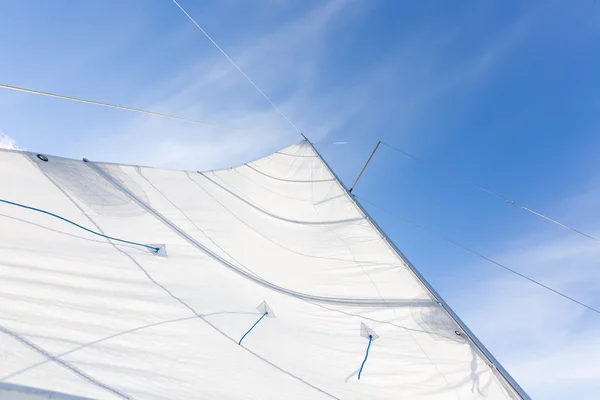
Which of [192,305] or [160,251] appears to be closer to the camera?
[192,305]

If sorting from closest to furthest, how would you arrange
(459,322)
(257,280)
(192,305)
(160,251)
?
1. (192,305)
2. (160,251)
3. (459,322)
4. (257,280)

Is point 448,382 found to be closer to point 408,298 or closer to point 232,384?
point 408,298

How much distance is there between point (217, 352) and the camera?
65.3 inches

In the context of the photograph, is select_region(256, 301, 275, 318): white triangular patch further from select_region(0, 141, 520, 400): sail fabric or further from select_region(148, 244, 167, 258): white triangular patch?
select_region(148, 244, 167, 258): white triangular patch

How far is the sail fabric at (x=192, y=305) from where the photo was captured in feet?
4.17

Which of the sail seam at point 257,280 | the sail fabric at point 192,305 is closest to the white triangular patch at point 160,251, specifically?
the sail fabric at point 192,305

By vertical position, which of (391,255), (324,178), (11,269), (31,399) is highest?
(324,178)

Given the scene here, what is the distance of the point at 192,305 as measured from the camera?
1.91 meters

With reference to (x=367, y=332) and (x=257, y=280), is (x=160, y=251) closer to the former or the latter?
(x=257, y=280)

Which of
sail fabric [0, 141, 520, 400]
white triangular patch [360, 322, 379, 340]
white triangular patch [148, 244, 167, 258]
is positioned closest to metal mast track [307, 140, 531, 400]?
sail fabric [0, 141, 520, 400]

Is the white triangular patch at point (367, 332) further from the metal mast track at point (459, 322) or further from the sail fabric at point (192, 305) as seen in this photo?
the metal mast track at point (459, 322)

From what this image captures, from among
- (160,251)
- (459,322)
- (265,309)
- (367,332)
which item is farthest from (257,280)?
(459,322)

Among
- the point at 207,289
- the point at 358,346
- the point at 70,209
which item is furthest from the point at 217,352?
the point at 70,209

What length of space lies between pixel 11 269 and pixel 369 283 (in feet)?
7.70
